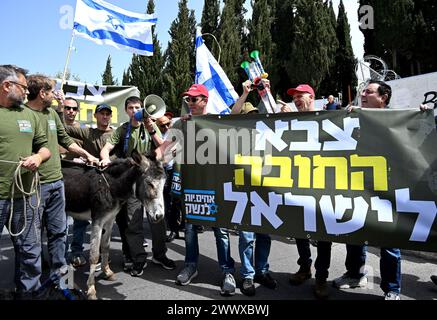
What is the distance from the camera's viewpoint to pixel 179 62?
2750 centimetres

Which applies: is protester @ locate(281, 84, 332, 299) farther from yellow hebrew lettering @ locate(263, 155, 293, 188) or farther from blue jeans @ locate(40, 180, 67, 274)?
blue jeans @ locate(40, 180, 67, 274)

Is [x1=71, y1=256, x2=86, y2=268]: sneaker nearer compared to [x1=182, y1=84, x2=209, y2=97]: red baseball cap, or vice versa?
[x1=182, y1=84, x2=209, y2=97]: red baseball cap

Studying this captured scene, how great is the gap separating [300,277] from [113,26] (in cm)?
666

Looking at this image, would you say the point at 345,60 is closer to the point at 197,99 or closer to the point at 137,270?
the point at 197,99

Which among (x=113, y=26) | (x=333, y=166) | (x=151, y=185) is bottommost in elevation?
(x=151, y=185)

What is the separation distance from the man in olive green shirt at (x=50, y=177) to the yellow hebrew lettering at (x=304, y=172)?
278 cm

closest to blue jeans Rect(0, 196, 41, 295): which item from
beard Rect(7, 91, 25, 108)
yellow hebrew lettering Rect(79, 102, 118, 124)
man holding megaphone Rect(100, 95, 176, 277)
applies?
beard Rect(7, 91, 25, 108)

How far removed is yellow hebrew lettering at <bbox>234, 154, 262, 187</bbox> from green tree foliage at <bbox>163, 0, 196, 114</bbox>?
23.3 m

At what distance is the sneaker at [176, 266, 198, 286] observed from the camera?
4.38 meters

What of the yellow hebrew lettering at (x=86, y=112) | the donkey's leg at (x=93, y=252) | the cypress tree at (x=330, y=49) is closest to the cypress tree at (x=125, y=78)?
the cypress tree at (x=330, y=49)

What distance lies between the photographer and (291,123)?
3.94m

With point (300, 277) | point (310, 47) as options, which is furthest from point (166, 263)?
point (310, 47)

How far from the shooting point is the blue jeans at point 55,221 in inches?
148

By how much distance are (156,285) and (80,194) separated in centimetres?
156
